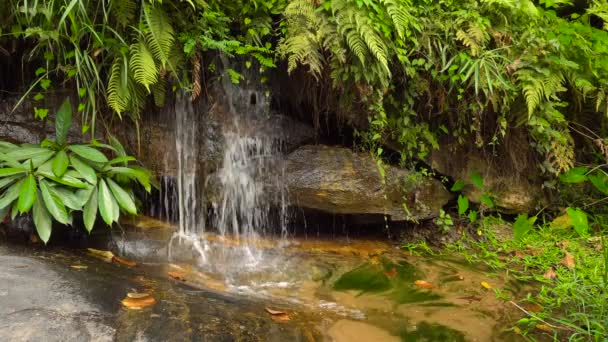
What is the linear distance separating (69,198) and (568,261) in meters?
3.85

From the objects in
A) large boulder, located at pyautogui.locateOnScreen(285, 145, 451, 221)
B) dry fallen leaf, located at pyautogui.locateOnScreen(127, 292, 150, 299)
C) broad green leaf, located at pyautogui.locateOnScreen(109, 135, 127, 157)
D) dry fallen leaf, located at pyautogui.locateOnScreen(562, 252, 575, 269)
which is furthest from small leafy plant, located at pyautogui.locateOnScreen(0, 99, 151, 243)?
dry fallen leaf, located at pyautogui.locateOnScreen(562, 252, 575, 269)

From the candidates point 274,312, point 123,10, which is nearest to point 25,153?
point 123,10

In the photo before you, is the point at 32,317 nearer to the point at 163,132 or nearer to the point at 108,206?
the point at 108,206

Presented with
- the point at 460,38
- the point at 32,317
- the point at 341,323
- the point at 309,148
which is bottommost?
the point at 341,323

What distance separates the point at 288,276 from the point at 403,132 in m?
1.66

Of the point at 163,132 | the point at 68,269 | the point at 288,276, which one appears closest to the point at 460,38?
the point at 288,276

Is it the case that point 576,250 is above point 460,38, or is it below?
below

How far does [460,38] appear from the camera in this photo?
3.77m

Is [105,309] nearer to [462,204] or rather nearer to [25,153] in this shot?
[25,153]

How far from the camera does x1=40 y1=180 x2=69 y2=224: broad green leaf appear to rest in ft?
9.39

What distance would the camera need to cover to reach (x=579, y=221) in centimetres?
421

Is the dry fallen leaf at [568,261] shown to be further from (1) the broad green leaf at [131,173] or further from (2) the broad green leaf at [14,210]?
(2) the broad green leaf at [14,210]

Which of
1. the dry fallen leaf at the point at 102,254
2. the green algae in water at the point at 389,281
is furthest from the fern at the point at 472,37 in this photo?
the dry fallen leaf at the point at 102,254

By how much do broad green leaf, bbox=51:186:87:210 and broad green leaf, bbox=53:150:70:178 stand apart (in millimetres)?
99
